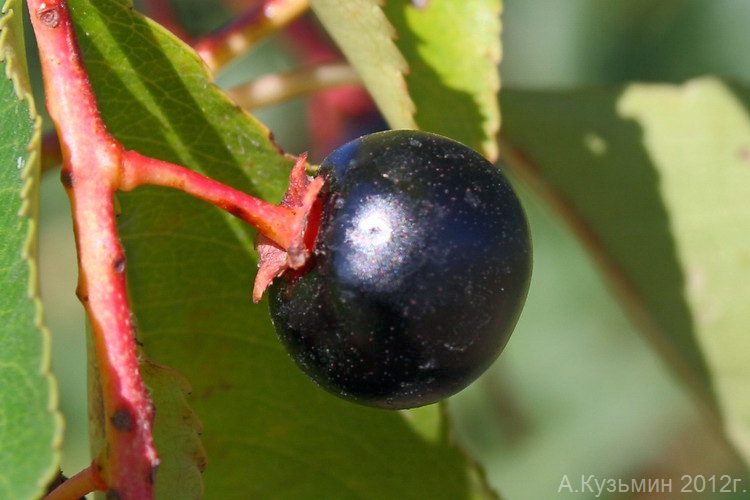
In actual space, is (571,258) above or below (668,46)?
below

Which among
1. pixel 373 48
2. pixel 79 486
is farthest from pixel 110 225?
pixel 373 48

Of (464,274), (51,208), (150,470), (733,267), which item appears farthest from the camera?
(51,208)

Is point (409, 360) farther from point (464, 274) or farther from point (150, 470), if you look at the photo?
point (150, 470)

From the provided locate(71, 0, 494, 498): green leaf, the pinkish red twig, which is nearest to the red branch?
locate(71, 0, 494, 498): green leaf

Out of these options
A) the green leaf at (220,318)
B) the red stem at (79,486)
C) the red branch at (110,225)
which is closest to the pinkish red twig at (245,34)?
the green leaf at (220,318)

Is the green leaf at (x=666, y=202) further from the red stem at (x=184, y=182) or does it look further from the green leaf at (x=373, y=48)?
the red stem at (x=184, y=182)

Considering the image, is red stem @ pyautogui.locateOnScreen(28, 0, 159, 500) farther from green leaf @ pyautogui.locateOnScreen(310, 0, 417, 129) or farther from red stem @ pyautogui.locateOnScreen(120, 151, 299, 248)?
green leaf @ pyautogui.locateOnScreen(310, 0, 417, 129)

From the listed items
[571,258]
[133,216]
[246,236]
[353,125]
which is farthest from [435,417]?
[571,258]
